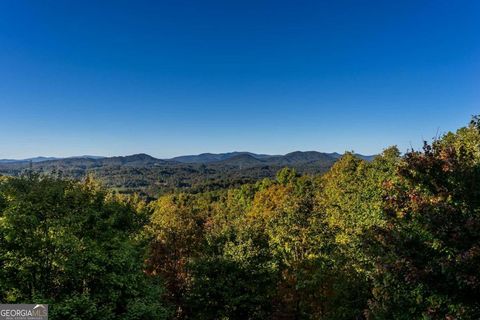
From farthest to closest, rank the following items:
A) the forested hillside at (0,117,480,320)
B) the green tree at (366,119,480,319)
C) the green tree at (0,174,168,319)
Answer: the green tree at (0,174,168,319) → the forested hillside at (0,117,480,320) → the green tree at (366,119,480,319)

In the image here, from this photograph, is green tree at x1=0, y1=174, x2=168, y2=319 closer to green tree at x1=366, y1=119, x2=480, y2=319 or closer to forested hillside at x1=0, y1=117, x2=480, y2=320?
forested hillside at x1=0, y1=117, x2=480, y2=320

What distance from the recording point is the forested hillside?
908 centimetres

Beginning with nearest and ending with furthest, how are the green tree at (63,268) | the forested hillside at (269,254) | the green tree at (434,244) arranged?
1. the green tree at (434,244)
2. the forested hillside at (269,254)
3. the green tree at (63,268)

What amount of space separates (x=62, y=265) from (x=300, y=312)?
15273mm

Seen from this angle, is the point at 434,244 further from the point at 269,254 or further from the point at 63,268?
the point at 269,254

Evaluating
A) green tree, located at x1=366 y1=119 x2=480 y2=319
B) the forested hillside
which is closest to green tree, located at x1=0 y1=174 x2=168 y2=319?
the forested hillside

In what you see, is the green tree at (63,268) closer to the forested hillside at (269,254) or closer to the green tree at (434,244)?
the forested hillside at (269,254)

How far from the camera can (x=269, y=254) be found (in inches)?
927

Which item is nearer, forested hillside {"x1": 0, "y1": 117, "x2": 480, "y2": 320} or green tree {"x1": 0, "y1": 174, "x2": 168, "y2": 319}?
forested hillside {"x1": 0, "y1": 117, "x2": 480, "y2": 320}

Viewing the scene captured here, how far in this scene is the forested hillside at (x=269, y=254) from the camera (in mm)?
9078

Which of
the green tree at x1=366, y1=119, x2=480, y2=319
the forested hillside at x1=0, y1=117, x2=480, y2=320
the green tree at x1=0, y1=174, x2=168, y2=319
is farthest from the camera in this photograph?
the green tree at x1=0, y1=174, x2=168, y2=319

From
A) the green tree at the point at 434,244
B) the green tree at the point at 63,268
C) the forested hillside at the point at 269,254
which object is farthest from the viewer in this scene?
the green tree at the point at 63,268

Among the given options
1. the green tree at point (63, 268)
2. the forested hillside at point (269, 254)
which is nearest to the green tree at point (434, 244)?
the forested hillside at point (269, 254)

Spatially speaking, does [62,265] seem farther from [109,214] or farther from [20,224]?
[109,214]
